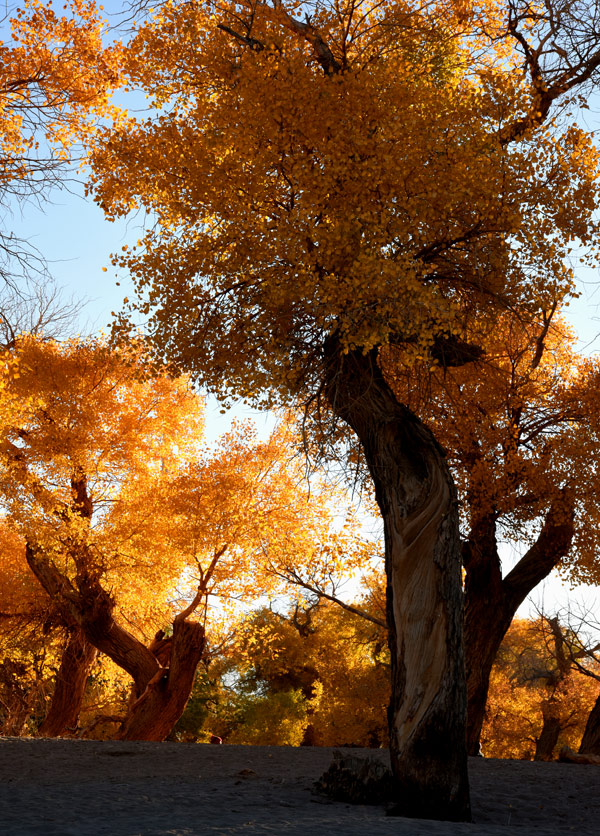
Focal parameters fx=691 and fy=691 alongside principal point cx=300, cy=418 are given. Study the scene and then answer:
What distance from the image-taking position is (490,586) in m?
12.1

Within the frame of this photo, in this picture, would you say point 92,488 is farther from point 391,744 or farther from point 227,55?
point 391,744

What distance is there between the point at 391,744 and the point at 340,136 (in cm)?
636

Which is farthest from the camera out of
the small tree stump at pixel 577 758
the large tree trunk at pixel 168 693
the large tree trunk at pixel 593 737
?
the large tree trunk at pixel 168 693

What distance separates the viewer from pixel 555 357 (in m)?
14.8

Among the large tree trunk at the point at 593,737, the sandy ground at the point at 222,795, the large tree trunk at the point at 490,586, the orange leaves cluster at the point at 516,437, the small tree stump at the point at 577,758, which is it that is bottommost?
the sandy ground at the point at 222,795

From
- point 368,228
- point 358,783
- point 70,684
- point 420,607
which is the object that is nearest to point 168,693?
point 70,684

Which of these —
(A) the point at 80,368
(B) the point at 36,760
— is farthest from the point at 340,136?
(A) the point at 80,368

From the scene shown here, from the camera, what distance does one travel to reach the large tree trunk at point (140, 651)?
15078 millimetres

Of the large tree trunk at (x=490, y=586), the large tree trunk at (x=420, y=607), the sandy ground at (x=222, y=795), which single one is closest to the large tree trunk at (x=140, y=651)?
the sandy ground at (x=222, y=795)

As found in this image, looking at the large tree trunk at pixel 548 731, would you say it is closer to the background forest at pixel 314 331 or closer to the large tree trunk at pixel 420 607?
the background forest at pixel 314 331

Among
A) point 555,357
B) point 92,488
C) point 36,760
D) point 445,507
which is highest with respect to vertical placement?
point 555,357

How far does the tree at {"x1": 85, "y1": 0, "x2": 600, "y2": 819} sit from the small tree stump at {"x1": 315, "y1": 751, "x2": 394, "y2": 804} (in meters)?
0.28

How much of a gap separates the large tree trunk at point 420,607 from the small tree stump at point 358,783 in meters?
0.19

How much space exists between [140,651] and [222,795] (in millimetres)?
10024
